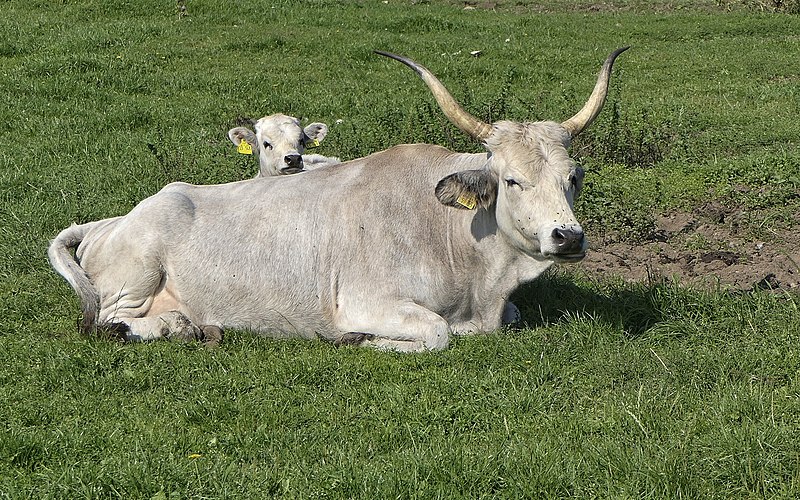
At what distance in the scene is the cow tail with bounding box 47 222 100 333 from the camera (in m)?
7.19

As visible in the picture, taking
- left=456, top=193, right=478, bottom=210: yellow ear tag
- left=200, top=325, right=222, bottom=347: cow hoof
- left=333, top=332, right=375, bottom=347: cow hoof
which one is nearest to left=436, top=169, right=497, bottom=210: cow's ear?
left=456, top=193, right=478, bottom=210: yellow ear tag

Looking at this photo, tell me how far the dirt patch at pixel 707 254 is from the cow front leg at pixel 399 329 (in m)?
1.94

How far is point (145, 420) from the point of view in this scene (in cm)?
584

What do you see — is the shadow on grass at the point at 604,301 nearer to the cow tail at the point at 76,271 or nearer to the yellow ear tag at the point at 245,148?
the cow tail at the point at 76,271

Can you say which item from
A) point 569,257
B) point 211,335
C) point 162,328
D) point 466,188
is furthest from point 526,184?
point 162,328

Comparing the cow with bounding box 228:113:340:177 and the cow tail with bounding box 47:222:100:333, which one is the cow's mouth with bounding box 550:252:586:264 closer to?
the cow tail with bounding box 47:222:100:333

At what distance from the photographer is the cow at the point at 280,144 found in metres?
10.3

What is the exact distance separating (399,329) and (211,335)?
138cm

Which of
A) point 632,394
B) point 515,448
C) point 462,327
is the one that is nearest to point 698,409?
point 632,394

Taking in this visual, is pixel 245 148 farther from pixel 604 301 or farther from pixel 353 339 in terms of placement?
pixel 604 301

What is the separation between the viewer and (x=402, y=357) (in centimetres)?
691

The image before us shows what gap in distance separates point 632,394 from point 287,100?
10.2 m

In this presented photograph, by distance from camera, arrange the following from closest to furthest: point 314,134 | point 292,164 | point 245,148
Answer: point 292,164, point 245,148, point 314,134

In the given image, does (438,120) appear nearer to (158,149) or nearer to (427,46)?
(158,149)
